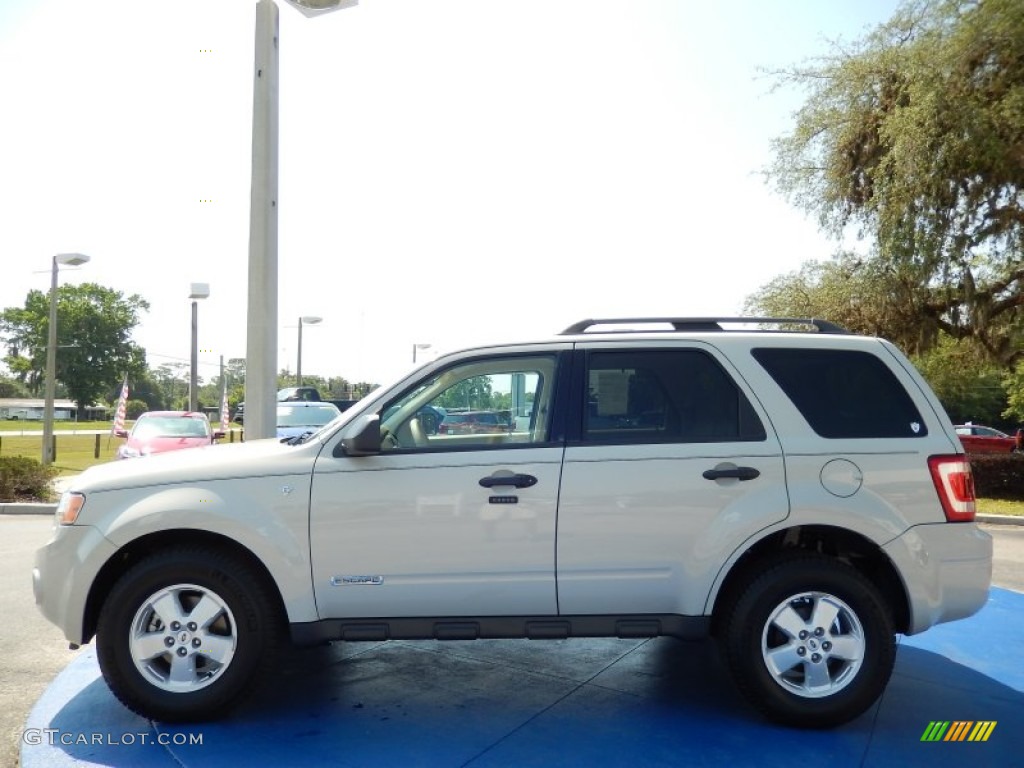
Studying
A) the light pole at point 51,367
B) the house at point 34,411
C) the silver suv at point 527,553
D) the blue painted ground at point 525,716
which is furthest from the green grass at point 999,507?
the house at point 34,411

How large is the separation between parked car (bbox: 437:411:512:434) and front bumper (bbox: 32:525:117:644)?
174cm

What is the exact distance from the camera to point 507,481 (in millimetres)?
4102

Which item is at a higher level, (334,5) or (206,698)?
(334,5)

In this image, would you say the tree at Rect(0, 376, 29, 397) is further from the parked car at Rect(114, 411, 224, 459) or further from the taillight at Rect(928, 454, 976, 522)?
the taillight at Rect(928, 454, 976, 522)

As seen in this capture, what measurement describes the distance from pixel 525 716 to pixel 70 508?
8.21 ft

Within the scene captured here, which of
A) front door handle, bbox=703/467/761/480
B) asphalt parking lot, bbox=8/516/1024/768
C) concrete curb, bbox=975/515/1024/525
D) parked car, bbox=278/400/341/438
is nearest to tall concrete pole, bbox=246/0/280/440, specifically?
asphalt parking lot, bbox=8/516/1024/768

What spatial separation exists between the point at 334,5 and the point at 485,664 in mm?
6126

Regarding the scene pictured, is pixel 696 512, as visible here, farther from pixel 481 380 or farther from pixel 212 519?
pixel 212 519

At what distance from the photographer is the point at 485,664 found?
16.8 feet

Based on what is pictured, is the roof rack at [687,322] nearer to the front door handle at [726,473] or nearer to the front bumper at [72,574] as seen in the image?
the front door handle at [726,473]

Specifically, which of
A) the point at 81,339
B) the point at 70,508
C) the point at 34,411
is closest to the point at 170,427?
the point at 70,508

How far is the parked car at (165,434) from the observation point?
1673 cm

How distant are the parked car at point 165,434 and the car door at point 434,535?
13385 mm

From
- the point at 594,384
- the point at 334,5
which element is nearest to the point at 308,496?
the point at 594,384
